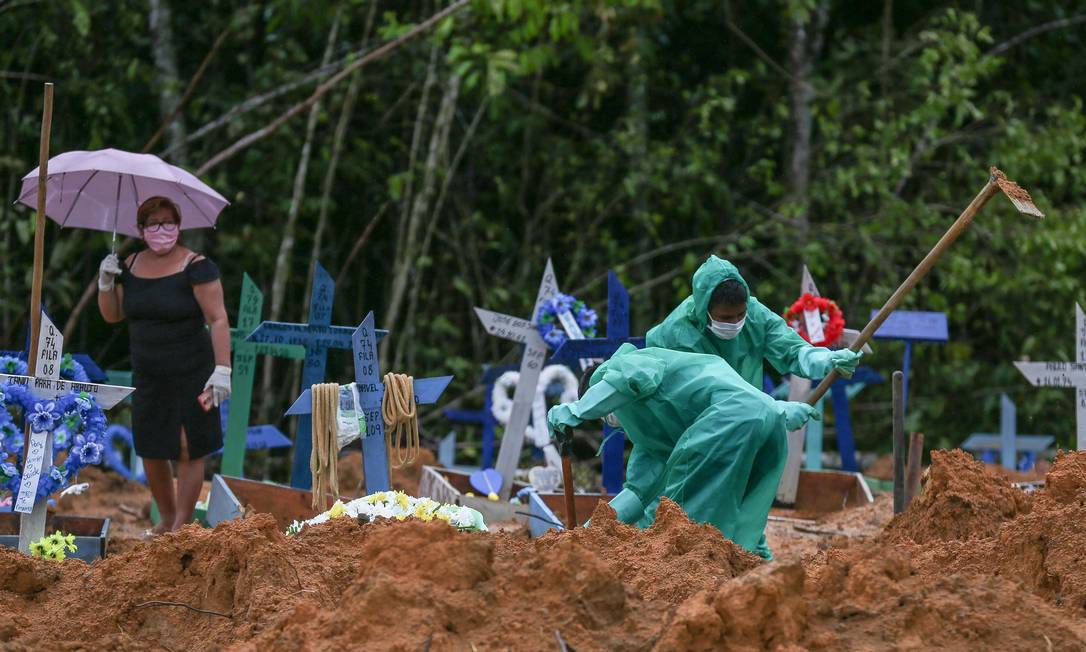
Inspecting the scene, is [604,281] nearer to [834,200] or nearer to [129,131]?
[834,200]

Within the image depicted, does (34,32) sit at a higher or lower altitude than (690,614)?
higher

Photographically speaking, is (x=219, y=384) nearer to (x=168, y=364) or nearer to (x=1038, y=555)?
(x=168, y=364)

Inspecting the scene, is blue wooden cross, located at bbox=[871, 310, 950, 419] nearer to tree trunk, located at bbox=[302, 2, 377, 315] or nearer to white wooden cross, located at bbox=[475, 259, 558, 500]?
white wooden cross, located at bbox=[475, 259, 558, 500]

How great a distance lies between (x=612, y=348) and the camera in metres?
7.57

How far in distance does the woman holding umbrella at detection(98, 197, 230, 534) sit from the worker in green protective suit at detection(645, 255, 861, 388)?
2.11 meters

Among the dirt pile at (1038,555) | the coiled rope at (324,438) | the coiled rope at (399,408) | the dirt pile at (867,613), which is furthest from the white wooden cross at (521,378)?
the dirt pile at (867,613)

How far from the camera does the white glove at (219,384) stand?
6.49 metres

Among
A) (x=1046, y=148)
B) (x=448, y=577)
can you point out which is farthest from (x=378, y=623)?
(x=1046, y=148)

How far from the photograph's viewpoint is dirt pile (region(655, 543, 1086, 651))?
3238 mm

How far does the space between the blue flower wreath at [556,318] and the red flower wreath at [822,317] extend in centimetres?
114

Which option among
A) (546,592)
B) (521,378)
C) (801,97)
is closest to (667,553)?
(546,592)

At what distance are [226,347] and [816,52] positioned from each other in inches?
274

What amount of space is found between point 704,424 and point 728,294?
582mm

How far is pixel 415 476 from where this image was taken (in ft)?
29.0
